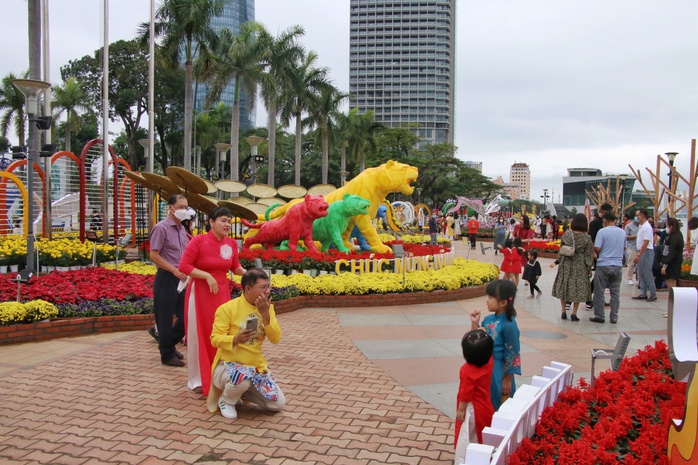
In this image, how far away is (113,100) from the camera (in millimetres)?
35906

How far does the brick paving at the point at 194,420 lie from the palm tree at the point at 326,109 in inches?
1114

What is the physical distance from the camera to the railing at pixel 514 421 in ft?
8.11

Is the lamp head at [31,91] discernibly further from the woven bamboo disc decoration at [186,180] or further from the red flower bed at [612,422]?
the red flower bed at [612,422]

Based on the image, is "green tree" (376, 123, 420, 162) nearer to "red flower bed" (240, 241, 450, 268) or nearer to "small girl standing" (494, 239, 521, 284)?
"red flower bed" (240, 241, 450, 268)

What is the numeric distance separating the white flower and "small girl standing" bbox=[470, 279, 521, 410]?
2251 mm

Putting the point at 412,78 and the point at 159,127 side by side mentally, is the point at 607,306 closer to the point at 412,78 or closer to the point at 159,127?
the point at 159,127

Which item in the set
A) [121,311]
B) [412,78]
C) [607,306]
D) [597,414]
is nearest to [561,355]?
[597,414]

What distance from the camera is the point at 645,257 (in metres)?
10.1

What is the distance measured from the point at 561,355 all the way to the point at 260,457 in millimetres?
4112

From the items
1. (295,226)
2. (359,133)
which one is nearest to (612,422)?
(295,226)

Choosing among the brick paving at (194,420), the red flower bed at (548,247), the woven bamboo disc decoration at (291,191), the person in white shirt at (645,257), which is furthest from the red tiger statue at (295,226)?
the red flower bed at (548,247)

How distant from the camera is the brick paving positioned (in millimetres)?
3674

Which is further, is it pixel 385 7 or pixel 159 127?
pixel 385 7

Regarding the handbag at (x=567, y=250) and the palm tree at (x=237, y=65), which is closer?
the handbag at (x=567, y=250)
